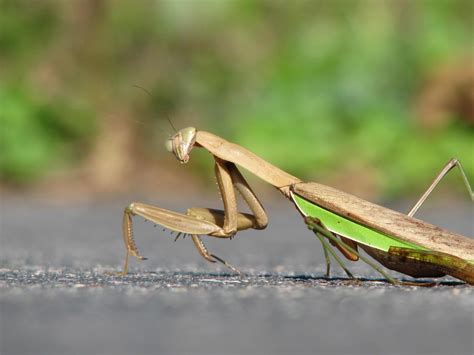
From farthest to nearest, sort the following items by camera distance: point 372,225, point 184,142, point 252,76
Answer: point 252,76, point 184,142, point 372,225

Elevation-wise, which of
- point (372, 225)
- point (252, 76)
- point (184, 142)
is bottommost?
point (372, 225)

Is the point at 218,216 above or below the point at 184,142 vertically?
Answer: below


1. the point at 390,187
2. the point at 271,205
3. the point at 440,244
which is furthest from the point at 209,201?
the point at 440,244

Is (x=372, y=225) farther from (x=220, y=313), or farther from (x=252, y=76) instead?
(x=252, y=76)

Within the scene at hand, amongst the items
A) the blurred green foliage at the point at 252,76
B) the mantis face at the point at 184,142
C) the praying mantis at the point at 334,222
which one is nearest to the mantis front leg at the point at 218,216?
the praying mantis at the point at 334,222

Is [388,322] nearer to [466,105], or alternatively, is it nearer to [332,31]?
[466,105]

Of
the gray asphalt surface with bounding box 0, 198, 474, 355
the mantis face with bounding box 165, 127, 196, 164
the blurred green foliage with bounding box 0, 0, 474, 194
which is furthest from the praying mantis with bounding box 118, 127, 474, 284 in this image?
the blurred green foliage with bounding box 0, 0, 474, 194

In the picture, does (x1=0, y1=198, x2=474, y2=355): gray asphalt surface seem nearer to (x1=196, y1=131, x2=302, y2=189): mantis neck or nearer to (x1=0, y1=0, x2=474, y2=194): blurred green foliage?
(x1=196, y1=131, x2=302, y2=189): mantis neck

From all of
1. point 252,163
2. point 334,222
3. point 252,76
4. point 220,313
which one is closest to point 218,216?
point 252,163
